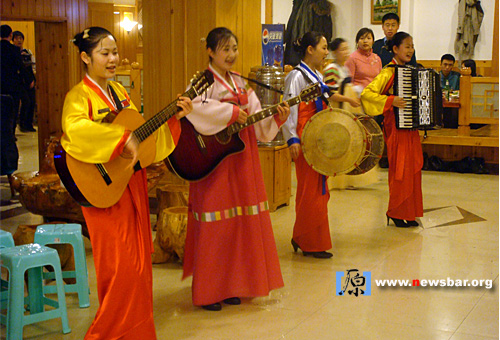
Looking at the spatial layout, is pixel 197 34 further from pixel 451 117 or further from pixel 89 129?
pixel 451 117

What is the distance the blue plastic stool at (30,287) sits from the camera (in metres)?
3.49

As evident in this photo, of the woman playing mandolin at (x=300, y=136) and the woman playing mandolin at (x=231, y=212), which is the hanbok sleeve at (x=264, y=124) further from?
the woman playing mandolin at (x=300, y=136)

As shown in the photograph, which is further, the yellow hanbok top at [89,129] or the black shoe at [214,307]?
the black shoe at [214,307]

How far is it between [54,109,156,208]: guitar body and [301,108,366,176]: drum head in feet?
5.98

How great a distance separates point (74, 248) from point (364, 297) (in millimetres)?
1776

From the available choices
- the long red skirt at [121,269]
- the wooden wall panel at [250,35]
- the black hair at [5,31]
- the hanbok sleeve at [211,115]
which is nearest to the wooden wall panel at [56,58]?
the black hair at [5,31]

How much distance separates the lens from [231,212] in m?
3.97

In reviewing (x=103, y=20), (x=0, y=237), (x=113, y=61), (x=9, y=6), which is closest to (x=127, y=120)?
(x=113, y=61)

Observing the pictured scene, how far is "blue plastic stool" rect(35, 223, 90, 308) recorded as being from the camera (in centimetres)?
409

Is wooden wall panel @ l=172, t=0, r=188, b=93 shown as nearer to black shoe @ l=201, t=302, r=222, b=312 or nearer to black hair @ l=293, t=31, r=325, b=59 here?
black hair @ l=293, t=31, r=325, b=59

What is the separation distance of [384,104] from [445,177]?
3.40m

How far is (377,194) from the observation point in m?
7.50

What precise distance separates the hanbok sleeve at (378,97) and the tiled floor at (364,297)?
1044 mm

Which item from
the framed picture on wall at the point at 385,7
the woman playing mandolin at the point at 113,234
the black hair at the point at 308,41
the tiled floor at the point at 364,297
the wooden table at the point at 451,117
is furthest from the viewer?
the framed picture on wall at the point at 385,7
